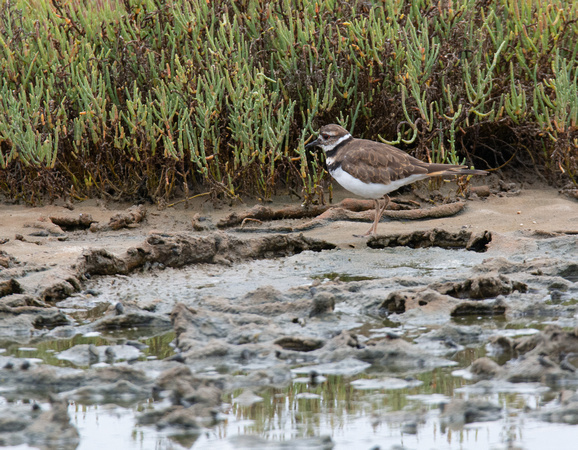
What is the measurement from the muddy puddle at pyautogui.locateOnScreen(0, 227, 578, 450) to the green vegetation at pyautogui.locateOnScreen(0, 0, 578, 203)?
8.24ft

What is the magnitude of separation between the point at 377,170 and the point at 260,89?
1596mm

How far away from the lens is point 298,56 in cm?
873

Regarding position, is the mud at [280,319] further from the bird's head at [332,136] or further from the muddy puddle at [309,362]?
the bird's head at [332,136]

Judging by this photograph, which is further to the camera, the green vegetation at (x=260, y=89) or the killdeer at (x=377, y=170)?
the green vegetation at (x=260, y=89)

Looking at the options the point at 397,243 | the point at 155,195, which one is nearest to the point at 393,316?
the point at 397,243

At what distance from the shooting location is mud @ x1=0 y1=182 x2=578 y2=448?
3596mm

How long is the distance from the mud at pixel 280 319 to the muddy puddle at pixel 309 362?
0.01 m

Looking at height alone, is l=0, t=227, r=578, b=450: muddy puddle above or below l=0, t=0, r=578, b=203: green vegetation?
Result: below

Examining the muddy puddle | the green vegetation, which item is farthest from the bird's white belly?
the muddy puddle

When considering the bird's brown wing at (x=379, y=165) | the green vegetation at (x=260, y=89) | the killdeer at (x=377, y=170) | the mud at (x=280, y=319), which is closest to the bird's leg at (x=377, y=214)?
the killdeer at (x=377, y=170)

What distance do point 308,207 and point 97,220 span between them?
91.9 inches

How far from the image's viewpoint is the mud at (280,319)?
3.60 metres

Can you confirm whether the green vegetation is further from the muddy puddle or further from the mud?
the muddy puddle

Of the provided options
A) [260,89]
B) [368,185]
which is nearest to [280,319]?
[368,185]
